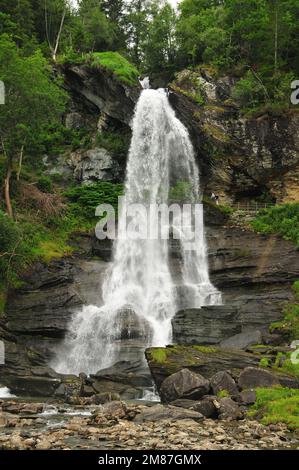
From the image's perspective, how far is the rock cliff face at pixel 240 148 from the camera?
107ft

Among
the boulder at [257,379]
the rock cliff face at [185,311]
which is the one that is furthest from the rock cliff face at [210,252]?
the boulder at [257,379]

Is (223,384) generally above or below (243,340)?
below

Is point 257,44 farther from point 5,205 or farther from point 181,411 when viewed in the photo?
point 181,411

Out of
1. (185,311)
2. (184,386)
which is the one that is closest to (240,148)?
(185,311)

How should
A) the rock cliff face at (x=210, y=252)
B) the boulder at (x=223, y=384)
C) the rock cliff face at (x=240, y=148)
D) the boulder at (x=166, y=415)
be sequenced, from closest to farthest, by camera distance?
the boulder at (x=166, y=415)
the boulder at (x=223, y=384)
the rock cliff face at (x=210, y=252)
the rock cliff face at (x=240, y=148)

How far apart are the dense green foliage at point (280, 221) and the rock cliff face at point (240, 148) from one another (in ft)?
9.32

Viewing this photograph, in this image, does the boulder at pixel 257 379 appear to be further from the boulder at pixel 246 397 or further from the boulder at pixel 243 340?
the boulder at pixel 243 340

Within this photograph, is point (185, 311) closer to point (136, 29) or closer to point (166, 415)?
point (166, 415)

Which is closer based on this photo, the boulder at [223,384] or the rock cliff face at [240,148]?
the boulder at [223,384]

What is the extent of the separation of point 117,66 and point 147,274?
1866 centimetres

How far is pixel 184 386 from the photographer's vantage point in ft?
50.8

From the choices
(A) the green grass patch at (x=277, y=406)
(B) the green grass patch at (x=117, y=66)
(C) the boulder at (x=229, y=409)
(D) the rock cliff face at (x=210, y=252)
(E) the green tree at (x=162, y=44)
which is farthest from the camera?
(E) the green tree at (x=162, y=44)

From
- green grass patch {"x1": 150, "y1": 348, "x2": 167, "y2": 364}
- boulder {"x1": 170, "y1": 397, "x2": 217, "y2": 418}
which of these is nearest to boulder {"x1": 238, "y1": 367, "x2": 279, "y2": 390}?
boulder {"x1": 170, "y1": 397, "x2": 217, "y2": 418}
